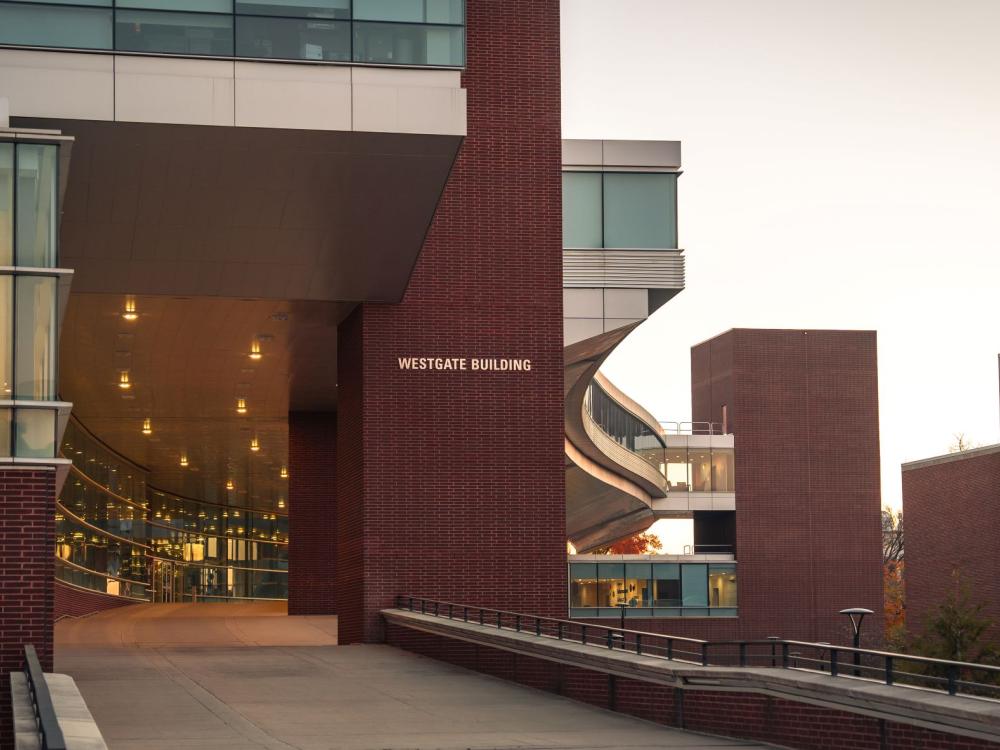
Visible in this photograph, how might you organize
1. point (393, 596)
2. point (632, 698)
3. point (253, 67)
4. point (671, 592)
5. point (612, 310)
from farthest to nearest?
point (671, 592) < point (612, 310) < point (393, 596) < point (253, 67) < point (632, 698)

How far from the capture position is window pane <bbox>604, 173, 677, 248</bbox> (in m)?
34.0

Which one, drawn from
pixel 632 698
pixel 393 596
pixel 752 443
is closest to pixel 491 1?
pixel 393 596

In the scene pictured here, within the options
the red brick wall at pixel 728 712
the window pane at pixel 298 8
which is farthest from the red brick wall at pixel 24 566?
the window pane at pixel 298 8

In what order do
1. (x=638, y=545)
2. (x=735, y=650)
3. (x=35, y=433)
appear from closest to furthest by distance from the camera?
(x=35, y=433) < (x=735, y=650) < (x=638, y=545)

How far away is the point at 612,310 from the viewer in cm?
3362

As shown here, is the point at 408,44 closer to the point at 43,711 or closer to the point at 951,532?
the point at 43,711

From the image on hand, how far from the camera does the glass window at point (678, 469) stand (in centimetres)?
7269

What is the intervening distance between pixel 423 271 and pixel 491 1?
5.37 m

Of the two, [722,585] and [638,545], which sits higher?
[638,545]

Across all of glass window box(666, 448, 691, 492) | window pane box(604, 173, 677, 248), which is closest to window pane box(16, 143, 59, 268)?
window pane box(604, 173, 677, 248)

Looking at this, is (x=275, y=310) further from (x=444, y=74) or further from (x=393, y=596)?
(x=444, y=74)

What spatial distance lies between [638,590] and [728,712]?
43.2 meters

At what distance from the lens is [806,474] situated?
7550 centimetres

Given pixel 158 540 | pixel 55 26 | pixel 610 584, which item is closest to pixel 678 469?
pixel 610 584
